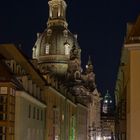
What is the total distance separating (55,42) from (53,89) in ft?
303

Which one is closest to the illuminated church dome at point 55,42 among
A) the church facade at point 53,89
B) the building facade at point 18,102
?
the church facade at point 53,89

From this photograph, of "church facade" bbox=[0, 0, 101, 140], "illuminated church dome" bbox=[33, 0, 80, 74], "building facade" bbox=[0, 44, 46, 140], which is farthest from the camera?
"illuminated church dome" bbox=[33, 0, 80, 74]

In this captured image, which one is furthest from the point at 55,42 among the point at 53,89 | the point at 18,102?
the point at 18,102

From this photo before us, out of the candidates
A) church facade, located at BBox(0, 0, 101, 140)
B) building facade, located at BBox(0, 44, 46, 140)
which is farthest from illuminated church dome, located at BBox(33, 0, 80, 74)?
building facade, located at BBox(0, 44, 46, 140)

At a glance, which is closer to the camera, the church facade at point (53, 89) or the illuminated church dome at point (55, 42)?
the church facade at point (53, 89)

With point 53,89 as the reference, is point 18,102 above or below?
below

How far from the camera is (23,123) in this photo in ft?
156

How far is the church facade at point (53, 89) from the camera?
48.7 m

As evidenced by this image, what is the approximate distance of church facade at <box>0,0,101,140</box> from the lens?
4869cm

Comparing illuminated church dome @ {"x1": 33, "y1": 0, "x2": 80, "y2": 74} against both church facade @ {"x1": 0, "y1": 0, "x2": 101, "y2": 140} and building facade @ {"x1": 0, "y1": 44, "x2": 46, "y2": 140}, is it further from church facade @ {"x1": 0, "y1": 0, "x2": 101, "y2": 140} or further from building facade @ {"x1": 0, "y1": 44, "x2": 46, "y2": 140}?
building facade @ {"x1": 0, "y1": 44, "x2": 46, "y2": 140}

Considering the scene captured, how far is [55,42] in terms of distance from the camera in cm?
16038

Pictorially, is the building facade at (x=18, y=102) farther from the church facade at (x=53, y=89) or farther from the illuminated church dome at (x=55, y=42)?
the illuminated church dome at (x=55, y=42)

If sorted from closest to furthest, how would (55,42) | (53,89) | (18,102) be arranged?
(18,102)
(53,89)
(55,42)

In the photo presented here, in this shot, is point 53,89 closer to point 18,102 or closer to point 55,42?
point 18,102
